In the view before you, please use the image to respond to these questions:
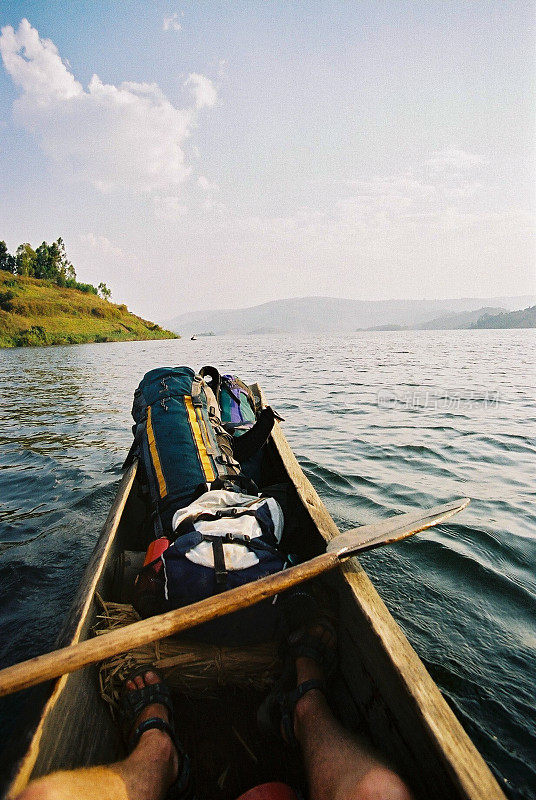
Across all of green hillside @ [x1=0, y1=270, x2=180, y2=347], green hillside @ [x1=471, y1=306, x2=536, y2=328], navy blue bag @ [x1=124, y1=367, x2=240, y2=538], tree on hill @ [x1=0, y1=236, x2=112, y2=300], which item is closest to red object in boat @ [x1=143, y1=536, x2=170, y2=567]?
navy blue bag @ [x1=124, y1=367, x2=240, y2=538]

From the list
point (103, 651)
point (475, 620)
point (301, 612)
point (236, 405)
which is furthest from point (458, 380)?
point (103, 651)

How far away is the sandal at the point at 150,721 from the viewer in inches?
65.7

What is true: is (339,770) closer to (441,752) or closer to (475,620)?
(441,752)

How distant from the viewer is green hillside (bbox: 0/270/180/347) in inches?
2076

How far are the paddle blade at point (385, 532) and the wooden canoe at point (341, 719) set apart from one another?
13 cm

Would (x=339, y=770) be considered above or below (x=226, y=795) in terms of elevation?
above

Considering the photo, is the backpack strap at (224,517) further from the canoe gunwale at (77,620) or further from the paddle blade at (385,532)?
the canoe gunwale at (77,620)

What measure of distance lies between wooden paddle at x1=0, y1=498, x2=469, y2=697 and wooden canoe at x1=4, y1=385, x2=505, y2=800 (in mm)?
126

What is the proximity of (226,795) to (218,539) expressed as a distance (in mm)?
1079

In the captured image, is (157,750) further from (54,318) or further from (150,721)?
(54,318)

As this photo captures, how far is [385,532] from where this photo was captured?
7.91 feet

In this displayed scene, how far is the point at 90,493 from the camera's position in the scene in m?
5.18

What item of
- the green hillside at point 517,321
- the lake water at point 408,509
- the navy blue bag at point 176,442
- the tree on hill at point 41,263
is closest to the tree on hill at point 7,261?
the tree on hill at point 41,263

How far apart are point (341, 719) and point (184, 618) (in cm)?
97
